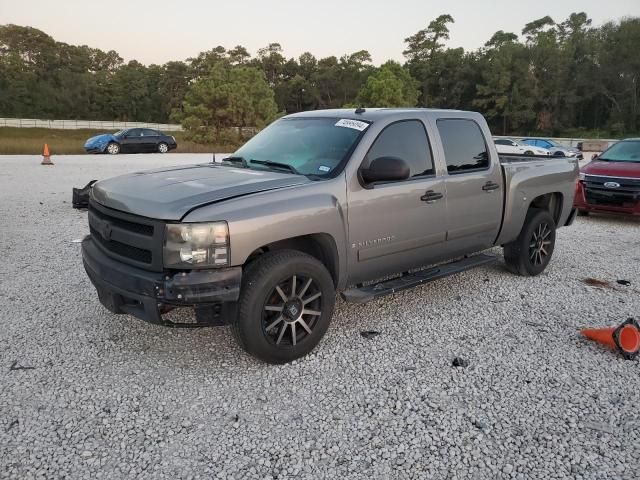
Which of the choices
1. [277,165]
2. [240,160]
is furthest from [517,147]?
[277,165]

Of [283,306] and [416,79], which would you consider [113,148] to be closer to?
[283,306]

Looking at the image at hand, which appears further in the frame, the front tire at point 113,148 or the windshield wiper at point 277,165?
the front tire at point 113,148

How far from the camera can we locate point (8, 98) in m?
74.7

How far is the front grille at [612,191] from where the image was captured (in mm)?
9555

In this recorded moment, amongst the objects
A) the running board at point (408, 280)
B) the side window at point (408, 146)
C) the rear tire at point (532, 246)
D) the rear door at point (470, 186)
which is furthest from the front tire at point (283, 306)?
the rear tire at point (532, 246)

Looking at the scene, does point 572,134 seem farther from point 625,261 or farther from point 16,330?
point 16,330

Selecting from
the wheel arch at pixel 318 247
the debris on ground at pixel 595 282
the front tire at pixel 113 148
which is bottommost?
the debris on ground at pixel 595 282

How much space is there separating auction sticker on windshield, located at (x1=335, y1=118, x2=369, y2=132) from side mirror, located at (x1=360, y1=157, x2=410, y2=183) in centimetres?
44

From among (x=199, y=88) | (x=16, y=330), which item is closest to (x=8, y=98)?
(x=199, y=88)

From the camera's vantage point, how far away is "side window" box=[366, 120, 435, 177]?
4.36 metres

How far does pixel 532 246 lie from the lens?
20.2 feet

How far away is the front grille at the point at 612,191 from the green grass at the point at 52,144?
2372cm

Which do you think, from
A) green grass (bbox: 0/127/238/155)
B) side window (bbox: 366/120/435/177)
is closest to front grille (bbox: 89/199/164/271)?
side window (bbox: 366/120/435/177)

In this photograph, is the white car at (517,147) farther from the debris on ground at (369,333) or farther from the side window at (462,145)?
the debris on ground at (369,333)
